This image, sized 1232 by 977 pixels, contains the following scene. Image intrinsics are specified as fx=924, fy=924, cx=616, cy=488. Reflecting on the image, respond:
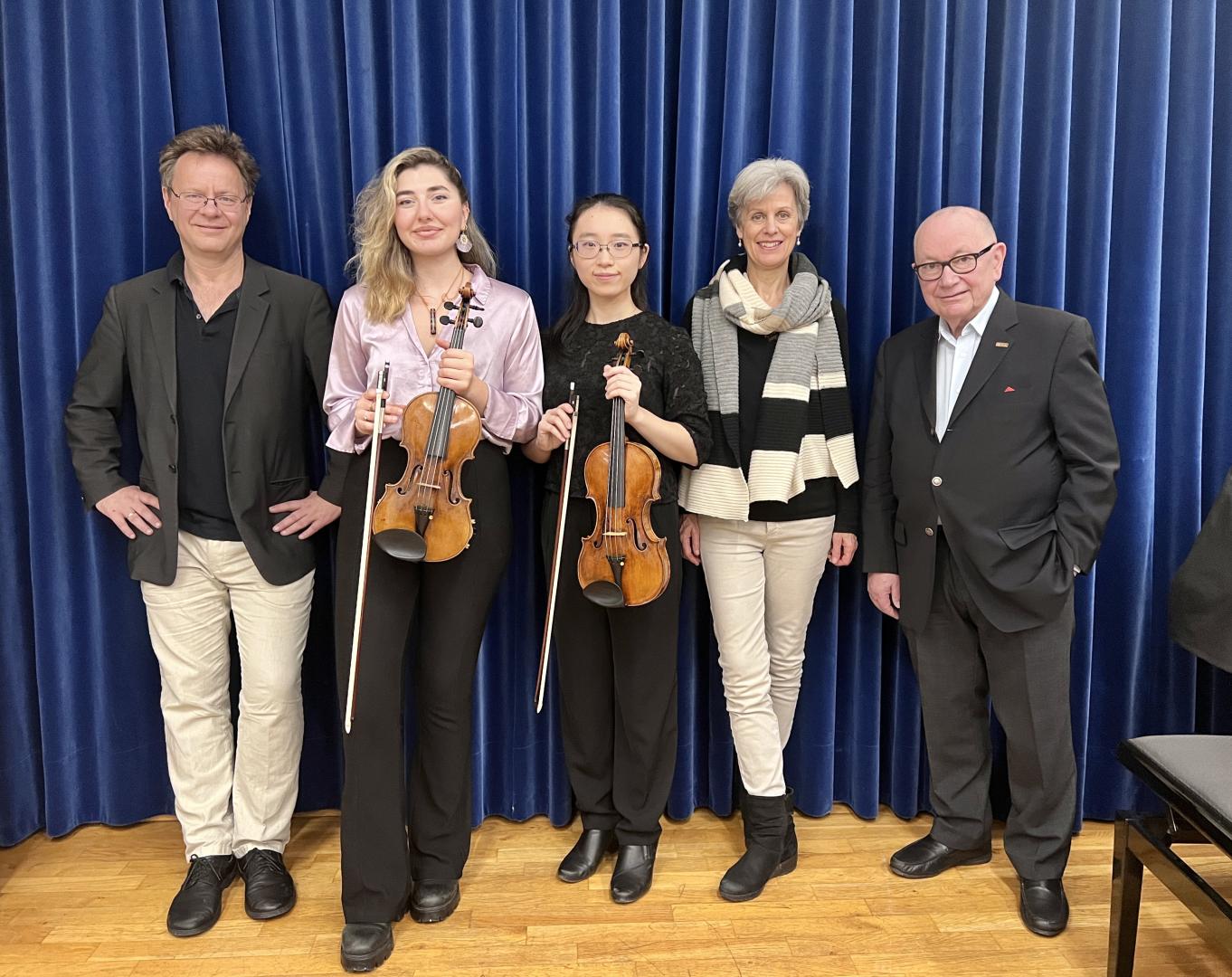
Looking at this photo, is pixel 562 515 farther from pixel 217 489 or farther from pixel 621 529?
pixel 217 489

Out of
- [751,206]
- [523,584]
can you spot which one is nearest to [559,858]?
[523,584]

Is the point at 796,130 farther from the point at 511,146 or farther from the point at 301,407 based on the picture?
the point at 301,407

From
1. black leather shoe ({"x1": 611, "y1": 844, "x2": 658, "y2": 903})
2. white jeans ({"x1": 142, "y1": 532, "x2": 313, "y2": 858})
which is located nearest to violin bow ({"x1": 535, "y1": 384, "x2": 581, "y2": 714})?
black leather shoe ({"x1": 611, "y1": 844, "x2": 658, "y2": 903})

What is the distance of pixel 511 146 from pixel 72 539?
1.61 metres

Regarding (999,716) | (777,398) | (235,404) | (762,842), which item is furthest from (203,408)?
(999,716)

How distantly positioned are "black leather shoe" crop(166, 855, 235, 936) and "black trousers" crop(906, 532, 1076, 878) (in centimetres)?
183

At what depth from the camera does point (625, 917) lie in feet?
7.27

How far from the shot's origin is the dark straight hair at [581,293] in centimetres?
221

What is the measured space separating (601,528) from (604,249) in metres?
0.66

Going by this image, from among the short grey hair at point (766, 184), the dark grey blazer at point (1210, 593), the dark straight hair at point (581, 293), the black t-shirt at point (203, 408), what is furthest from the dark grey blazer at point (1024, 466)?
the black t-shirt at point (203, 408)

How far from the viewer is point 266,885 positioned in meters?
2.26

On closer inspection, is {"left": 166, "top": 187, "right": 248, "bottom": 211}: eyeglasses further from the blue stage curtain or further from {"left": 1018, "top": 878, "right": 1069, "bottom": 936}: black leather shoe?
{"left": 1018, "top": 878, "right": 1069, "bottom": 936}: black leather shoe

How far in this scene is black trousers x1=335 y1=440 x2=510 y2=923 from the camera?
2020mm

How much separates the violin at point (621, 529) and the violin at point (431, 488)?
0.28 m
